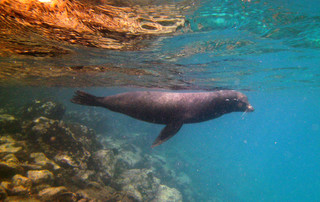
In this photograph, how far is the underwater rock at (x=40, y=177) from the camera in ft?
14.6

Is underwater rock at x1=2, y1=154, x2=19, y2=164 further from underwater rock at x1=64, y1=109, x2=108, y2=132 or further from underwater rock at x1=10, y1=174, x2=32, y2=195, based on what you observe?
underwater rock at x1=64, y1=109, x2=108, y2=132

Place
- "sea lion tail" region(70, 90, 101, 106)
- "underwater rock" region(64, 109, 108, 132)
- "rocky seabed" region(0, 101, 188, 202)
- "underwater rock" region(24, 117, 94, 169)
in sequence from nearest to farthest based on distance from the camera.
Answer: "rocky seabed" region(0, 101, 188, 202), "sea lion tail" region(70, 90, 101, 106), "underwater rock" region(24, 117, 94, 169), "underwater rock" region(64, 109, 108, 132)

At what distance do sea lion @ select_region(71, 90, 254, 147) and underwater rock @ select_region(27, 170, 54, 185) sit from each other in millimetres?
2222

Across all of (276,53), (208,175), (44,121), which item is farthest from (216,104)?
(208,175)

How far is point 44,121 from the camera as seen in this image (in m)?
7.56

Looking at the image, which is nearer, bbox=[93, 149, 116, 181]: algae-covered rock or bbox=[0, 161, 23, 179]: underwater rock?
bbox=[0, 161, 23, 179]: underwater rock

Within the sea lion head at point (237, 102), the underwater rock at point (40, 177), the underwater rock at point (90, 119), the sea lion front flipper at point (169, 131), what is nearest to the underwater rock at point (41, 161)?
the underwater rock at point (40, 177)

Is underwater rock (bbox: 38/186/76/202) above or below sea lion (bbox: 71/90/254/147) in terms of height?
below

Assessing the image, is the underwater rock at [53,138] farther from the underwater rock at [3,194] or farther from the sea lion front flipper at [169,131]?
the sea lion front flipper at [169,131]

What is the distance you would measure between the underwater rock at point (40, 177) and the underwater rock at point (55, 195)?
509 mm

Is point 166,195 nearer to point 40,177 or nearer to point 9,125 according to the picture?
point 40,177

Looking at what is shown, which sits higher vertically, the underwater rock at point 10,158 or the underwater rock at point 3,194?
the underwater rock at point 10,158

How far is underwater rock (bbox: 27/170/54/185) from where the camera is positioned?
14.6 ft

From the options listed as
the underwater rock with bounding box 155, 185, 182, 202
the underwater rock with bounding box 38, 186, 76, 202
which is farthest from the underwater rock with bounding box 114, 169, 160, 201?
the underwater rock with bounding box 38, 186, 76, 202
